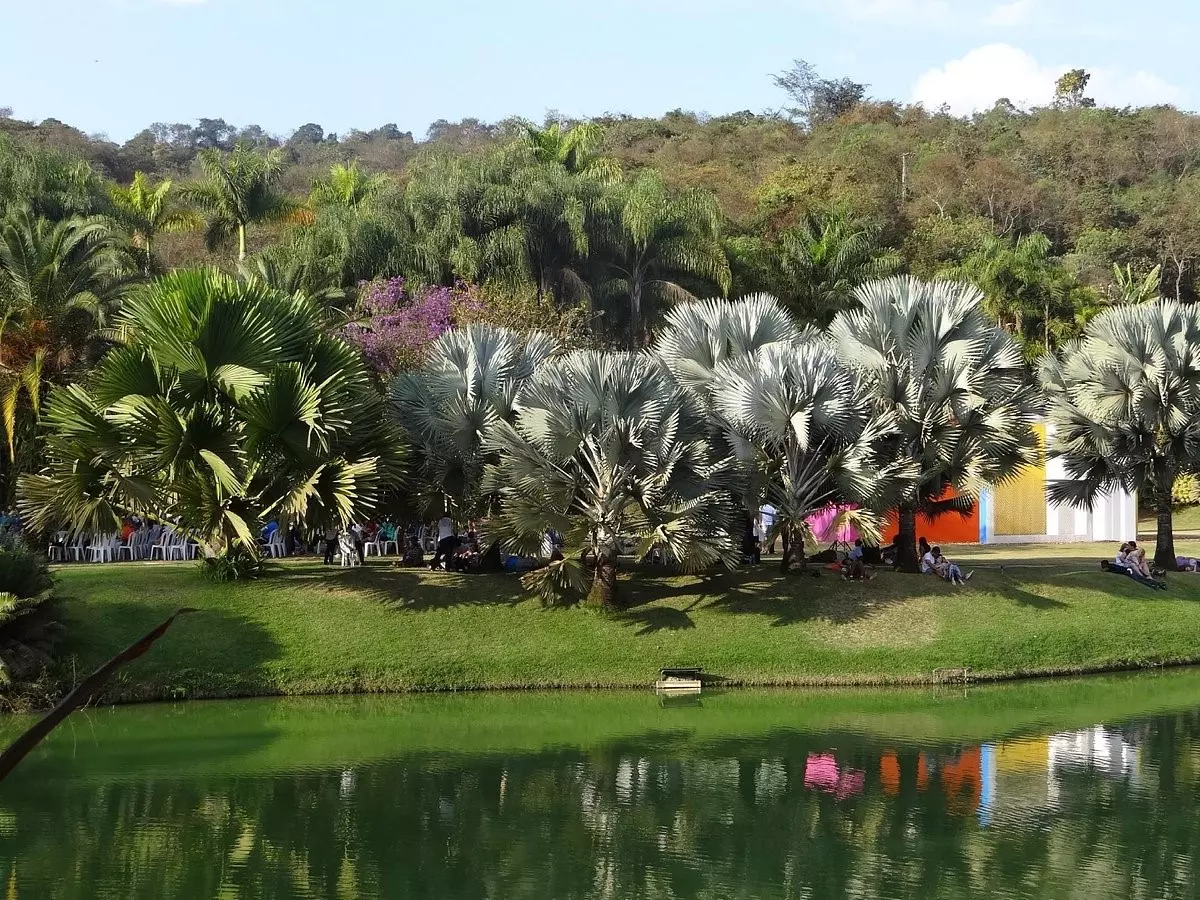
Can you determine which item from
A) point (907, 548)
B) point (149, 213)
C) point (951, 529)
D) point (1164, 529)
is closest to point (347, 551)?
point (907, 548)

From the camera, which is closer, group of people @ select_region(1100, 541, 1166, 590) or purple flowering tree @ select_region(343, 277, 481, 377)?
group of people @ select_region(1100, 541, 1166, 590)

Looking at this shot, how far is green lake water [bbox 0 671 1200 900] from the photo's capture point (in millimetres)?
11414

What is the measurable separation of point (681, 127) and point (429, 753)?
7642 cm

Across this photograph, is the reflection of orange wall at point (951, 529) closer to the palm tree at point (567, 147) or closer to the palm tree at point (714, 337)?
the palm tree at point (714, 337)

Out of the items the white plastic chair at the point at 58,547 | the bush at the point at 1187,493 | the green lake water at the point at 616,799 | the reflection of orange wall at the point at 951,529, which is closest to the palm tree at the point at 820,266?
the reflection of orange wall at the point at 951,529

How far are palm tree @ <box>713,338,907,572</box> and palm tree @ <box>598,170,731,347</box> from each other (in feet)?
65.9

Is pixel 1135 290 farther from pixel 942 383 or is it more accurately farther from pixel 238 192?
pixel 238 192

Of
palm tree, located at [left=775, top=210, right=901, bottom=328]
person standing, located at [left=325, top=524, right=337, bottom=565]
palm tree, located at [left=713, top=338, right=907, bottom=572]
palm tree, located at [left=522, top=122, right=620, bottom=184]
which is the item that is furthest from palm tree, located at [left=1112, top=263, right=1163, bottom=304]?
person standing, located at [left=325, top=524, right=337, bottom=565]

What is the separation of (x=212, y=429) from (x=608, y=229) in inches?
932

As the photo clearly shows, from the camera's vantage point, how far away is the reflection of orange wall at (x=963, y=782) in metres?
13.8

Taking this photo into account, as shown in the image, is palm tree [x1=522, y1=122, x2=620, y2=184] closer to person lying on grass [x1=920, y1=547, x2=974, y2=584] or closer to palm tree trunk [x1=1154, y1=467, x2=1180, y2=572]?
palm tree trunk [x1=1154, y1=467, x2=1180, y2=572]

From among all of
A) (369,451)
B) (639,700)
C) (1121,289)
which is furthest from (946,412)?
(1121,289)

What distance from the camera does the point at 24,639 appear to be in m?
18.6

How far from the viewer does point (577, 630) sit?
22016mm
